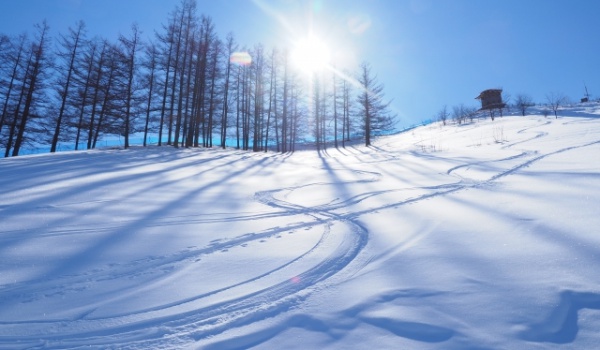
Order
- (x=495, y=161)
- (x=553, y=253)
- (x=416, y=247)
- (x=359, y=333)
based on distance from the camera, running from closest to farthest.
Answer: (x=359, y=333) < (x=553, y=253) < (x=416, y=247) < (x=495, y=161)

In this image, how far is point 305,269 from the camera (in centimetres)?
255

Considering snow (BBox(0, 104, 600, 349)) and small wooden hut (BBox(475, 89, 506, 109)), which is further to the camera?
small wooden hut (BBox(475, 89, 506, 109))

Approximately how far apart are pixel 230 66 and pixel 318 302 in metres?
23.6

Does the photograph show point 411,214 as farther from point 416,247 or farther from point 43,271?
point 43,271

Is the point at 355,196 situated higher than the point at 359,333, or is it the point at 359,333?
the point at 355,196

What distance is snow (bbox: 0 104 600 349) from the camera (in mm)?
1733

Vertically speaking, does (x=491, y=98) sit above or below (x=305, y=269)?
above

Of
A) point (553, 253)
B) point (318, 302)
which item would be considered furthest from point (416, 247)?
point (318, 302)

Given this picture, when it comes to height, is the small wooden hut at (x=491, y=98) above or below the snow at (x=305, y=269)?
above

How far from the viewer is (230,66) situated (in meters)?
23.0

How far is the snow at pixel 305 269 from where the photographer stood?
5.69 feet

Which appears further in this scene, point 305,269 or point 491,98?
point 491,98

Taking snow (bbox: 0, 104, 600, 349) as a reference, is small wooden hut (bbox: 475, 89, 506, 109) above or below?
above

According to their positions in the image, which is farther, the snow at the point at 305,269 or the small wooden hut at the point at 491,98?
the small wooden hut at the point at 491,98
